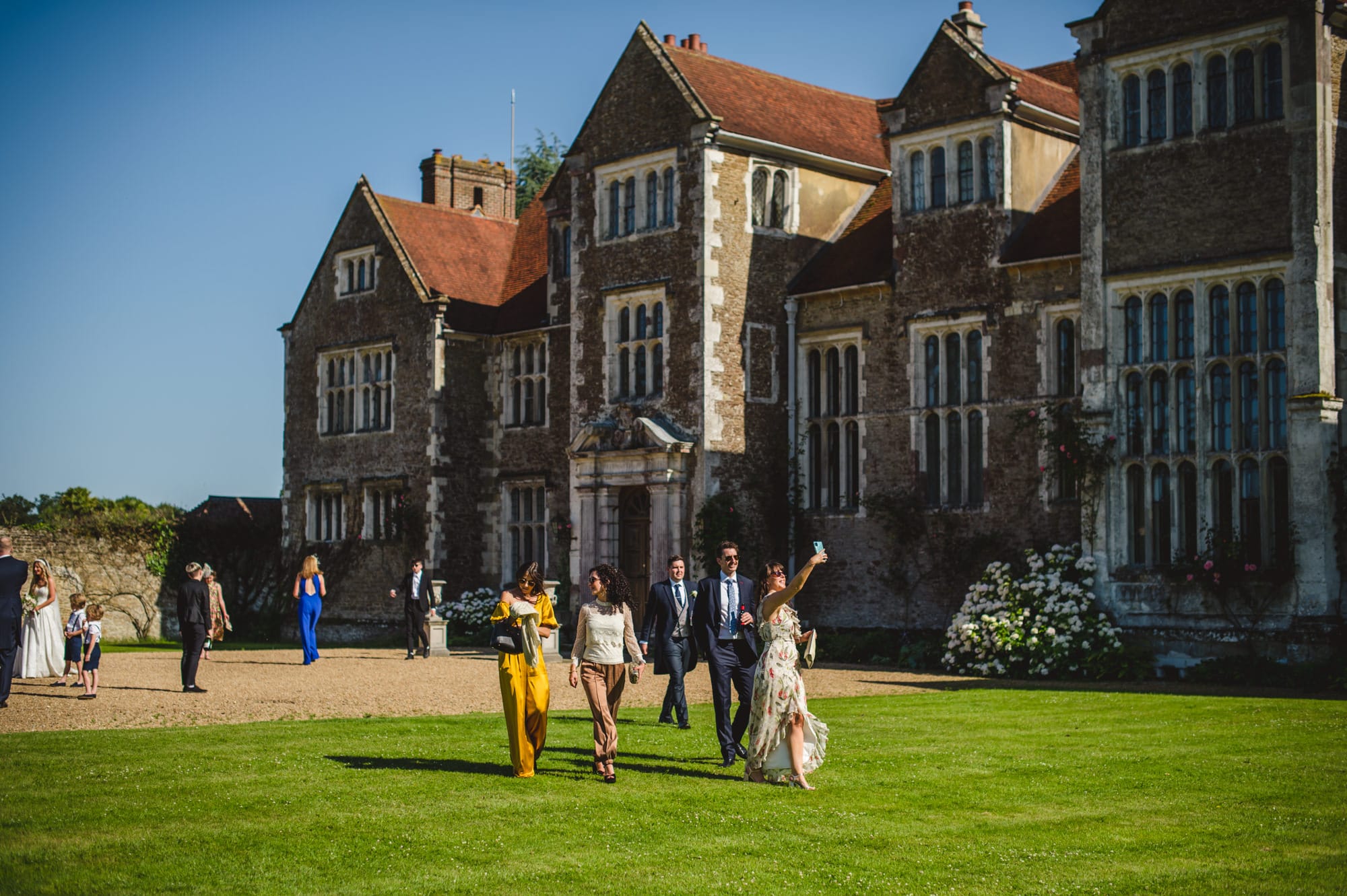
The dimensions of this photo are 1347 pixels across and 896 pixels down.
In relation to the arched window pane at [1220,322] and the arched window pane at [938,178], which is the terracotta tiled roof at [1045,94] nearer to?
the arched window pane at [938,178]

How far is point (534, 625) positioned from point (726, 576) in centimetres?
184

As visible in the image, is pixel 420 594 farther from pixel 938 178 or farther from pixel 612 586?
pixel 612 586

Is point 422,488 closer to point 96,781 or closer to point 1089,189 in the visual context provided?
point 1089,189

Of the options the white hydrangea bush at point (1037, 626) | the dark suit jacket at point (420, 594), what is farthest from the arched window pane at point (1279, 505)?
the dark suit jacket at point (420, 594)

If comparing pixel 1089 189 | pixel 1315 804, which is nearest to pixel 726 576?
pixel 1315 804

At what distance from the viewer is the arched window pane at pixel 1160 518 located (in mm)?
19891

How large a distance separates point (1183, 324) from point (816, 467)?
7119 mm

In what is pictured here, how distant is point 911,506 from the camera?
23.5 m

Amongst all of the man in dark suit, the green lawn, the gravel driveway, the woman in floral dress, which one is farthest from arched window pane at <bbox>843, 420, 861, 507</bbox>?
the woman in floral dress

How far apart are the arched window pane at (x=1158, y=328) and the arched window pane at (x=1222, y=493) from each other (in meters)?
1.62

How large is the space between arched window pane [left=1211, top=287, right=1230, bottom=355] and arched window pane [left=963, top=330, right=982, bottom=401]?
13.4 ft

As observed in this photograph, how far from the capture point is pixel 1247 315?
19312 millimetres

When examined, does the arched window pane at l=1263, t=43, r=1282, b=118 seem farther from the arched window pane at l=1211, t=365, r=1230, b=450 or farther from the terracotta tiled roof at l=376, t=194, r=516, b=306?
the terracotta tiled roof at l=376, t=194, r=516, b=306

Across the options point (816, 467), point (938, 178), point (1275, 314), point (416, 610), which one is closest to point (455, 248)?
point (416, 610)
